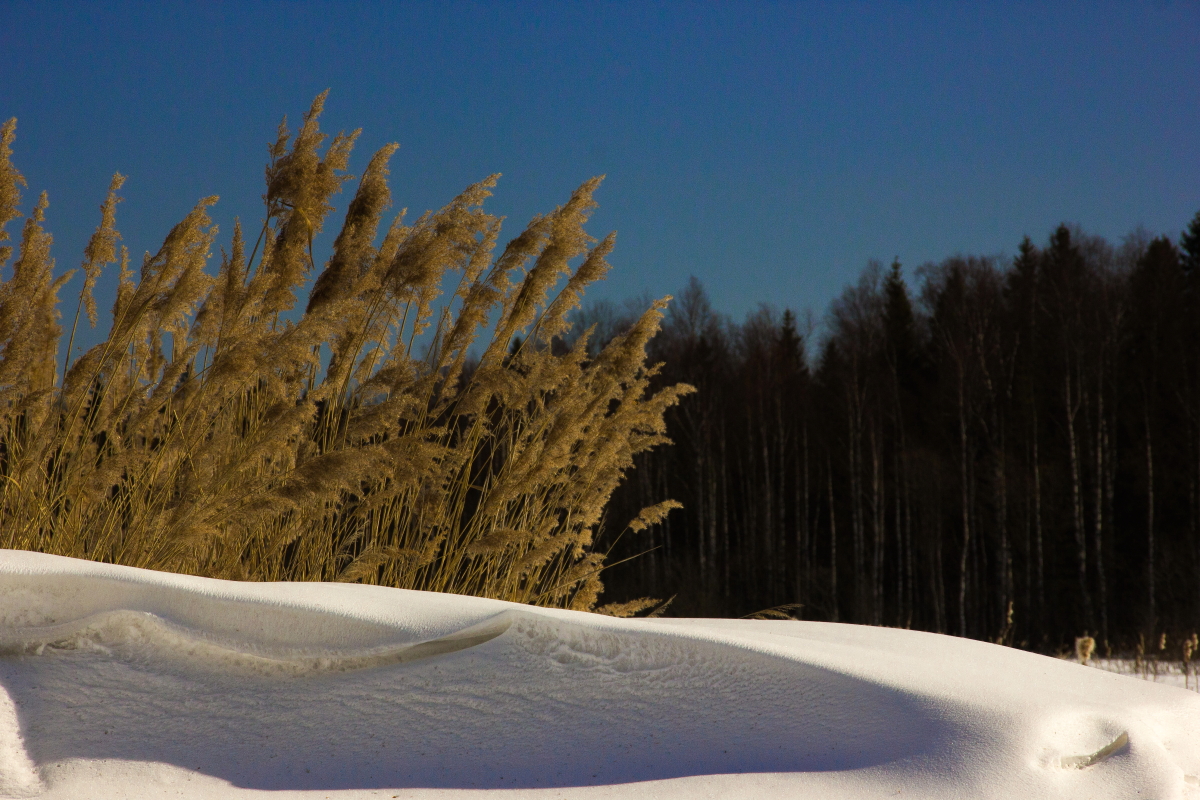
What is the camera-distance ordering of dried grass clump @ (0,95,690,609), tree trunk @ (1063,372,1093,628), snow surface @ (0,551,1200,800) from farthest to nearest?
1. tree trunk @ (1063,372,1093,628)
2. dried grass clump @ (0,95,690,609)
3. snow surface @ (0,551,1200,800)

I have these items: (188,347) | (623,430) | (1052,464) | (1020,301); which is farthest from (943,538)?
(188,347)

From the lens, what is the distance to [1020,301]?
54.7 feet

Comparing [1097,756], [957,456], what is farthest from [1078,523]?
[1097,756]

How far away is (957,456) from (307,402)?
53.8ft

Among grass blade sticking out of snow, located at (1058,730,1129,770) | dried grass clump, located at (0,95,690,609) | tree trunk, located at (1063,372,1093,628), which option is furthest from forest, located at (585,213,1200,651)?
grass blade sticking out of snow, located at (1058,730,1129,770)

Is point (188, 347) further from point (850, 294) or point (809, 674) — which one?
point (850, 294)

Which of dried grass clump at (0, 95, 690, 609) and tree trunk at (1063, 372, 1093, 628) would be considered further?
tree trunk at (1063, 372, 1093, 628)

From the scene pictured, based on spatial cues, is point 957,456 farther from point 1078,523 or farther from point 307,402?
point 307,402

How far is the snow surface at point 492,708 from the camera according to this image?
49.4 inches

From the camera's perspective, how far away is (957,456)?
16562mm

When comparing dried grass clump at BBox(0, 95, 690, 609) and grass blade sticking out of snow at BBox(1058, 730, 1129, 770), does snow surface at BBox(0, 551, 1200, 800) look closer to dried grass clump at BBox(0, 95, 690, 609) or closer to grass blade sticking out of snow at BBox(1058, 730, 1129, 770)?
grass blade sticking out of snow at BBox(1058, 730, 1129, 770)

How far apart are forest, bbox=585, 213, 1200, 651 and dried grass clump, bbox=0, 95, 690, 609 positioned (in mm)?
11737

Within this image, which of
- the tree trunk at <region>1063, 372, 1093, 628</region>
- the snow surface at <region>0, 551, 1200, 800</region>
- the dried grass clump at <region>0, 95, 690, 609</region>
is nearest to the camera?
the snow surface at <region>0, 551, 1200, 800</region>

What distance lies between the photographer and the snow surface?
4.12ft
